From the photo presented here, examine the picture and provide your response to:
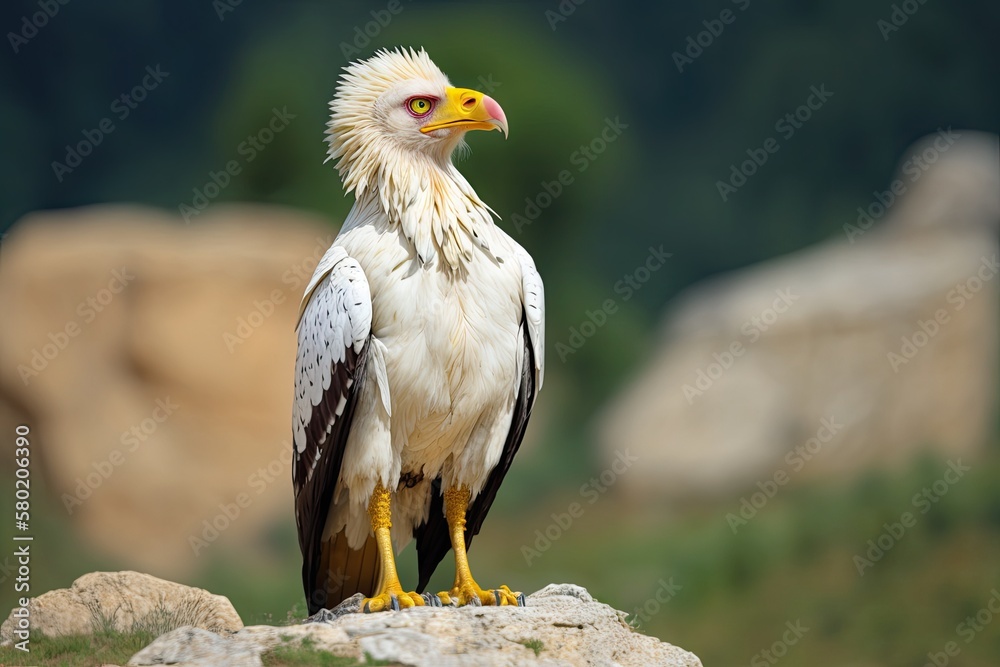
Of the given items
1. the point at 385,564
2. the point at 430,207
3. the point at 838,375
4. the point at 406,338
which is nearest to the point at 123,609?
the point at 385,564

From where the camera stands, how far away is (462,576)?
5234 mm

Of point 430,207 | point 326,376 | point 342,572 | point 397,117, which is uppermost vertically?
point 397,117

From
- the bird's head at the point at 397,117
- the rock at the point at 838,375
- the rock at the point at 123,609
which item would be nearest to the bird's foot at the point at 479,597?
the rock at the point at 123,609

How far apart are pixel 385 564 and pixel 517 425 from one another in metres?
0.84

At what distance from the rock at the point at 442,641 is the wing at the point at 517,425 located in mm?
614

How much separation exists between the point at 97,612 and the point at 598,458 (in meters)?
8.60

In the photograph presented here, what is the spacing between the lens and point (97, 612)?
598 centimetres

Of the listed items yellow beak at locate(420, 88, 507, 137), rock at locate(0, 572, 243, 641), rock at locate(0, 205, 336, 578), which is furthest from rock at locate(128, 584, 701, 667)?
rock at locate(0, 205, 336, 578)

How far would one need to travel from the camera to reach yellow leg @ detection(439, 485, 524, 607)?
516cm

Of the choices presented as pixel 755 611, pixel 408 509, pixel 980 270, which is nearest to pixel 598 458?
pixel 755 611

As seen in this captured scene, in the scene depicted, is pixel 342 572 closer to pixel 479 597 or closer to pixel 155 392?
pixel 479 597

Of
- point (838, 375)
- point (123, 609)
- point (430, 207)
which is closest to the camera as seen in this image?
point (430, 207)

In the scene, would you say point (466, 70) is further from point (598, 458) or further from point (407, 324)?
point (407, 324)

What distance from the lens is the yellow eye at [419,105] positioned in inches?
207
